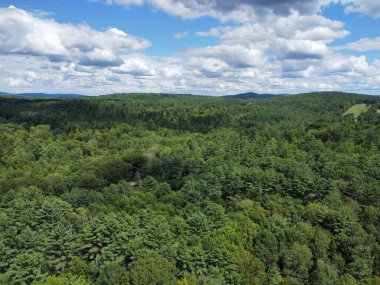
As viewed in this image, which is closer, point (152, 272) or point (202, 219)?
point (152, 272)

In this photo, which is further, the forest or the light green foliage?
the forest

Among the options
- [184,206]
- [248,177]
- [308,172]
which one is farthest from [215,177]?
[308,172]

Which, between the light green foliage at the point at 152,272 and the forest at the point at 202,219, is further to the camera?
the forest at the point at 202,219

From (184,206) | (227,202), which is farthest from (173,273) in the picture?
(227,202)

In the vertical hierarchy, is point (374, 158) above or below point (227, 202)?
above

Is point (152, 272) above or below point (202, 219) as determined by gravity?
above

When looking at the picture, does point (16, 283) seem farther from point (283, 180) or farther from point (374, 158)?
point (374, 158)

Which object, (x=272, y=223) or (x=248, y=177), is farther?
(x=248, y=177)

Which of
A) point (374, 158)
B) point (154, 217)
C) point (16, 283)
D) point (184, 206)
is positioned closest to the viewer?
point (16, 283)

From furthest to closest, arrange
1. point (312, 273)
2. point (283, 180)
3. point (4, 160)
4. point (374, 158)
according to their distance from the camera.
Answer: point (4, 160) < point (374, 158) < point (283, 180) < point (312, 273)
